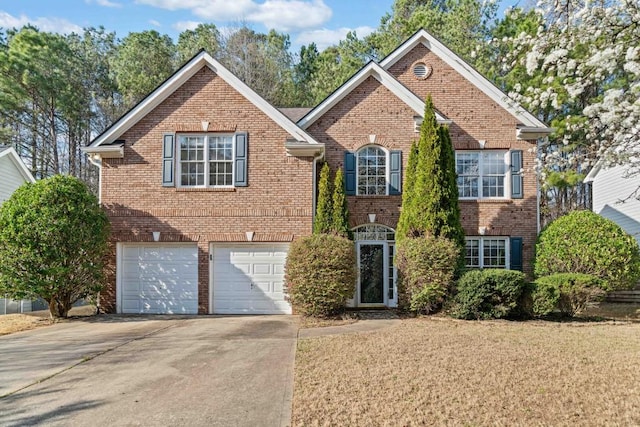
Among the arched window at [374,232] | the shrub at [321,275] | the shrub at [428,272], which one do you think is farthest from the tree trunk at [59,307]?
the shrub at [428,272]

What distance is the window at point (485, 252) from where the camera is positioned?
14297 millimetres

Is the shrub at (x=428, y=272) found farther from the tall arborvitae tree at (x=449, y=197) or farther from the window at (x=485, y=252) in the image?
the window at (x=485, y=252)

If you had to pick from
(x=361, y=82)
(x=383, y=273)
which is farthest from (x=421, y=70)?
(x=383, y=273)

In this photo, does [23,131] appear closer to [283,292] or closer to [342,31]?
[342,31]

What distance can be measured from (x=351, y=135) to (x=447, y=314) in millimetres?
5961

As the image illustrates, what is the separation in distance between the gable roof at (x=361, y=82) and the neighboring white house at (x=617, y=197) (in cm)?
855

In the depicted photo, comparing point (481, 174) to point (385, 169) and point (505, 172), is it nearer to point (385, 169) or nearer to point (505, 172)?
point (505, 172)

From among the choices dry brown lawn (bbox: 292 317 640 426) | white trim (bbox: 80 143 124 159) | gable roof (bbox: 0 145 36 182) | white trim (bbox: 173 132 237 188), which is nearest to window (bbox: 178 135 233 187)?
white trim (bbox: 173 132 237 188)

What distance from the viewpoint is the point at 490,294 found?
11062 mm

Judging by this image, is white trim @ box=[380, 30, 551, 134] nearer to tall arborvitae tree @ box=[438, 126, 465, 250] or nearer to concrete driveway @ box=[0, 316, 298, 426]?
tall arborvitae tree @ box=[438, 126, 465, 250]

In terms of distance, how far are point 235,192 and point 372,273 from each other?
15.5ft

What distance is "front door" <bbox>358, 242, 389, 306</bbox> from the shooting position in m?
13.9

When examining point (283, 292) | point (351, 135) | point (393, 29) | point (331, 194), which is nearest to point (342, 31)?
point (393, 29)

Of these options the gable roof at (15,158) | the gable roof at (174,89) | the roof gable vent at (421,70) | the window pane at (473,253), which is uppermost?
the roof gable vent at (421,70)
